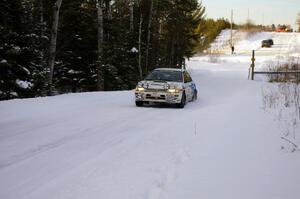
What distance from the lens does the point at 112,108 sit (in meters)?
14.8

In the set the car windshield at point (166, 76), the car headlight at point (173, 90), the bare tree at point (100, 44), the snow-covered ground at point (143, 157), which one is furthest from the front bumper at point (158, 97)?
the bare tree at point (100, 44)

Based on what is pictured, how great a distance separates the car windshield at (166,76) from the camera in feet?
56.0

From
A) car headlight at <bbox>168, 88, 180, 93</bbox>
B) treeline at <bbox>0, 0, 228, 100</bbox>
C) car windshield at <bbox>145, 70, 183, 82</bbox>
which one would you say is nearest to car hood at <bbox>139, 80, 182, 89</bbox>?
car headlight at <bbox>168, 88, 180, 93</bbox>

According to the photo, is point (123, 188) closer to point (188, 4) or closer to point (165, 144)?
point (165, 144)

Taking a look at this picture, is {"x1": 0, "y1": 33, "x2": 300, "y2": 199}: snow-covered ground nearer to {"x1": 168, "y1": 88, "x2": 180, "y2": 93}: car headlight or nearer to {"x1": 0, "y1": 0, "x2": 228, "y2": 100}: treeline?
{"x1": 168, "y1": 88, "x2": 180, "y2": 93}: car headlight

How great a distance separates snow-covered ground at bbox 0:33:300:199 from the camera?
5.50 meters

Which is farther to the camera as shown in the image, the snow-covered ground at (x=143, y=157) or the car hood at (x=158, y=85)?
the car hood at (x=158, y=85)

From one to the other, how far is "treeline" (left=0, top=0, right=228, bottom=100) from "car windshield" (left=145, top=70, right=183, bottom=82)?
14.6 ft

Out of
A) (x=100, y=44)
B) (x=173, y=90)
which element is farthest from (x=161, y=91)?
(x=100, y=44)

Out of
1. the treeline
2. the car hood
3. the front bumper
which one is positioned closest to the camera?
the front bumper

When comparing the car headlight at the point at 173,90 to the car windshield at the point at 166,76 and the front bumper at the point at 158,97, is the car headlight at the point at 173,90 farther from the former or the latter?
the car windshield at the point at 166,76

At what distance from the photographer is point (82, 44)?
2642 centimetres

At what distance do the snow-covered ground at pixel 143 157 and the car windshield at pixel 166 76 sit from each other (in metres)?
4.69

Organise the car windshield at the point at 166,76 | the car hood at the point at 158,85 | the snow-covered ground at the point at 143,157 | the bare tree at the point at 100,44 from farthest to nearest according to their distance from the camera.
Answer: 1. the bare tree at the point at 100,44
2. the car windshield at the point at 166,76
3. the car hood at the point at 158,85
4. the snow-covered ground at the point at 143,157
